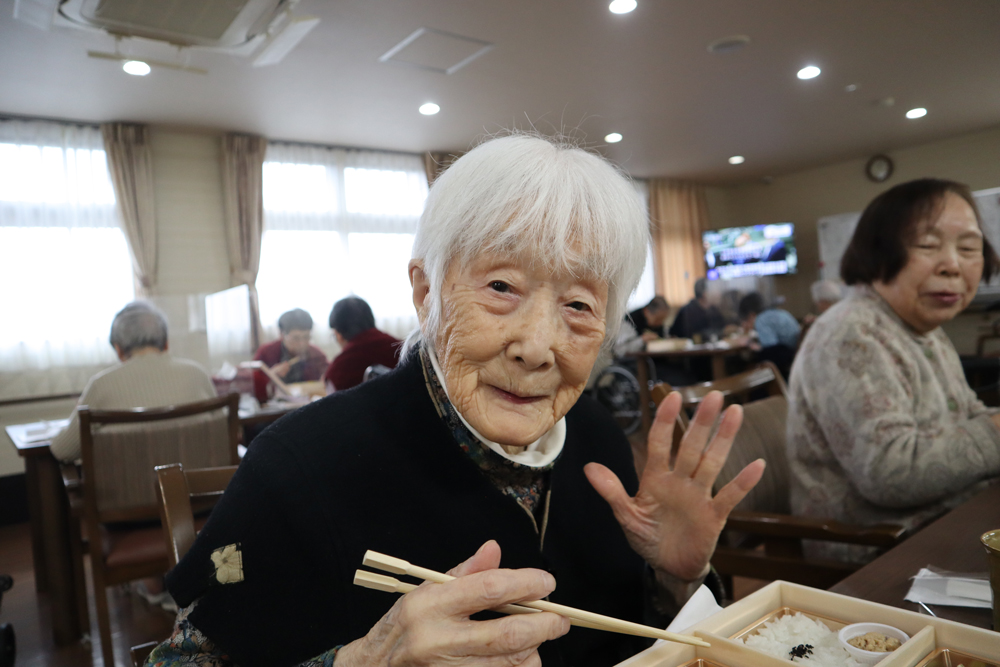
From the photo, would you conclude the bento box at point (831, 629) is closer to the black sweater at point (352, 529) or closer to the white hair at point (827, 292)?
the black sweater at point (352, 529)

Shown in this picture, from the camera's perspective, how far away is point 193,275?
566 centimetres

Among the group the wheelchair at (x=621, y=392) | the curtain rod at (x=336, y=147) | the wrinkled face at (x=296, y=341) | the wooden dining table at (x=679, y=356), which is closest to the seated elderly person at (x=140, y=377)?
the wrinkled face at (x=296, y=341)

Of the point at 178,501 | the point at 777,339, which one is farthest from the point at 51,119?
the point at 777,339

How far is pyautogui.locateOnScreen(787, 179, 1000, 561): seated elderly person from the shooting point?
1404 mm

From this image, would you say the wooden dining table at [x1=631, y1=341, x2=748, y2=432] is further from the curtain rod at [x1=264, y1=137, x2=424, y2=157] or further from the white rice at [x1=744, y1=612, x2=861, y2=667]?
the white rice at [x1=744, y1=612, x2=861, y2=667]

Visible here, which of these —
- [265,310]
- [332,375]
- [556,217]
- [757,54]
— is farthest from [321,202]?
[556,217]

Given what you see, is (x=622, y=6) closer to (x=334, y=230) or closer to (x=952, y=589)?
(x=334, y=230)

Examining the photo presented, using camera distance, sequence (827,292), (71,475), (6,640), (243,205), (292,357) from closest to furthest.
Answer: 1. (6,640)
2. (71,475)
3. (292,357)
4. (243,205)
5. (827,292)

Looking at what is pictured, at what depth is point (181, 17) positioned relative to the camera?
10.7 ft

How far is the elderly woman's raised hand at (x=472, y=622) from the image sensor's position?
1.77ft

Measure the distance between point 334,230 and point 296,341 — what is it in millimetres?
2126

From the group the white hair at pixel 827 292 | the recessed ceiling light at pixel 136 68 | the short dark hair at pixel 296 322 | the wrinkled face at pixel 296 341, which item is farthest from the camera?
the white hair at pixel 827 292

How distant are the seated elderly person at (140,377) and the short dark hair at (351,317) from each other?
774 millimetres

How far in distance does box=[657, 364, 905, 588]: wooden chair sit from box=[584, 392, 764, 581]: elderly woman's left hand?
556 mm
